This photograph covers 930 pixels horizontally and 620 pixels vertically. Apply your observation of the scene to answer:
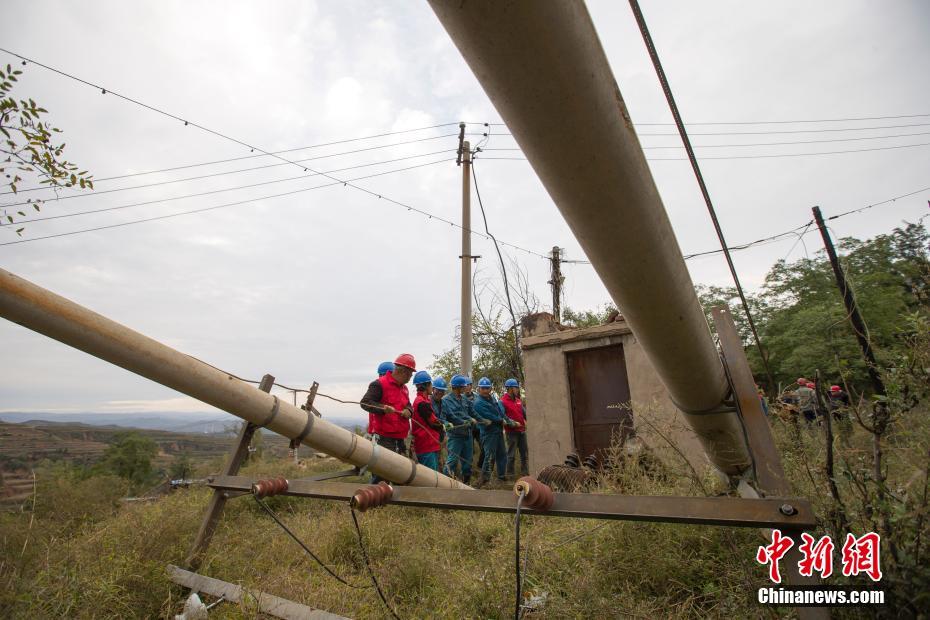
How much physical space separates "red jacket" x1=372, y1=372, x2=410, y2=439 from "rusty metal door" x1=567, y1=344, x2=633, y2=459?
129 inches

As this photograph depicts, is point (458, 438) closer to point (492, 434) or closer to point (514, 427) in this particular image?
point (492, 434)

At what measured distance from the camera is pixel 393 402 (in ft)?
17.6

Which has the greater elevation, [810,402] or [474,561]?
[810,402]

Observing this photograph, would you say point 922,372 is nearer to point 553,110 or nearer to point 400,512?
point 553,110

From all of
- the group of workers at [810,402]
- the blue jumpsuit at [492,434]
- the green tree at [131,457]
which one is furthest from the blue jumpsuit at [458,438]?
the green tree at [131,457]

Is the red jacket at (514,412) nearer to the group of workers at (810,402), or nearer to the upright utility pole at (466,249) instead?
the upright utility pole at (466,249)

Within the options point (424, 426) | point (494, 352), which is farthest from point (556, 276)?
point (424, 426)

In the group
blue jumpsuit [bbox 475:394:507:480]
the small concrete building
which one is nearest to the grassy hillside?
the small concrete building

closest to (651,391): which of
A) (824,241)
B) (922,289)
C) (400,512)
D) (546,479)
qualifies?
(546,479)

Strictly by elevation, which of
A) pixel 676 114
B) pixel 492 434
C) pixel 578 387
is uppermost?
pixel 676 114

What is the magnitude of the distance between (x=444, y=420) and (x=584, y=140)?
6.74 m

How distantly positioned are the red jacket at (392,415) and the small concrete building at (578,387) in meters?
2.98

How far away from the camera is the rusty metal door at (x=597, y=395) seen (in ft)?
23.4

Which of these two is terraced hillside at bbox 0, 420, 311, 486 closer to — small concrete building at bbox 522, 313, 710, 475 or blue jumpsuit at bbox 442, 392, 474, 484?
blue jumpsuit at bbox 442, 392, 474, 484
